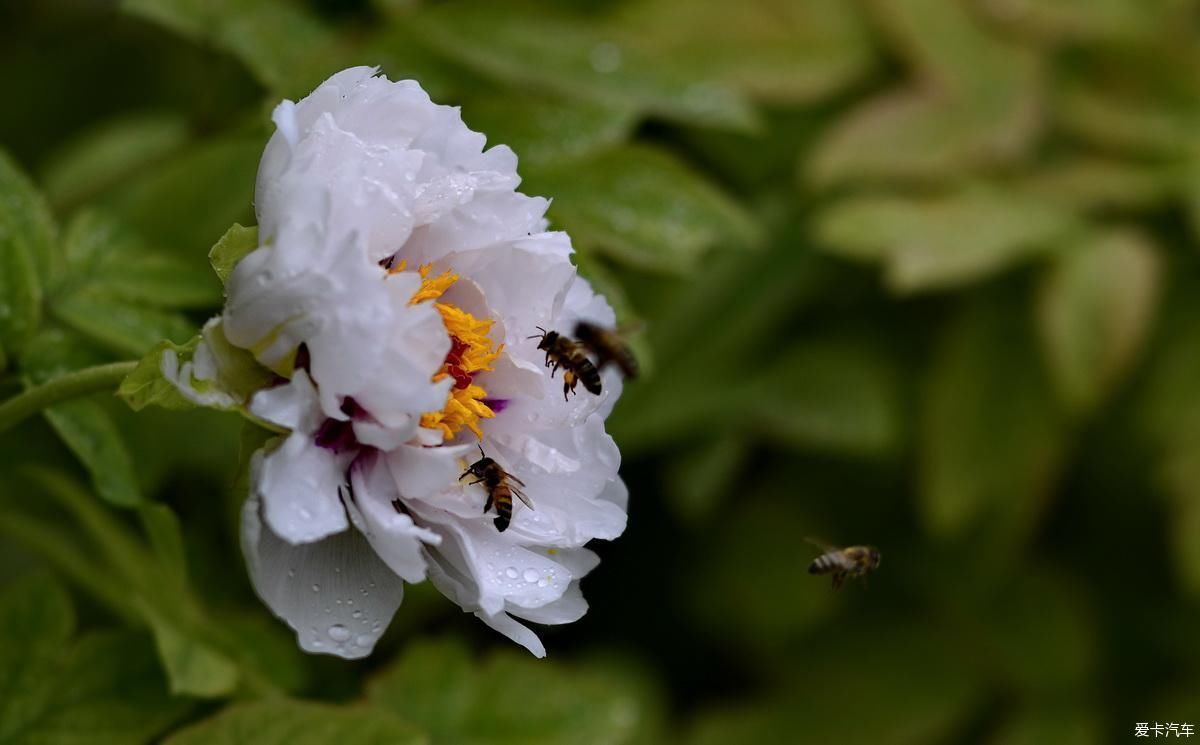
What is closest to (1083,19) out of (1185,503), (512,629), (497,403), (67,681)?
(1185,503)

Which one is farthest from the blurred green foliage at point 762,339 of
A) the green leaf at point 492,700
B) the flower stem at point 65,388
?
the flower stem at point 65,388

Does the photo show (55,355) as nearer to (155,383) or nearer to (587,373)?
(155,383)

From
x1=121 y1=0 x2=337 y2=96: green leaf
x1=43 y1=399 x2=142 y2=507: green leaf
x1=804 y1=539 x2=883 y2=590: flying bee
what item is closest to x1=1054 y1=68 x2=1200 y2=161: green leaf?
x1=804 y1=539 x2=883 y2=590: flying bee

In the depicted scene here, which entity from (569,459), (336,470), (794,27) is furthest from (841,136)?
(336,470)

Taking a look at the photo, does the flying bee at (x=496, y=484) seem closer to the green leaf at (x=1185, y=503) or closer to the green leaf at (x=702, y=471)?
the green leaf at (x=702, y=471)

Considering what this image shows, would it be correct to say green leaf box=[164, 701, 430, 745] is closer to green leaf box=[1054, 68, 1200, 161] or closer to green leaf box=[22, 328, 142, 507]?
green leaf box=[22, 328, 142, 507]

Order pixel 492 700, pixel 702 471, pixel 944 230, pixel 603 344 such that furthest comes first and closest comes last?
pixel 702 471 → pixel 944 230 → pixel 492 700 → pixel 603 344
